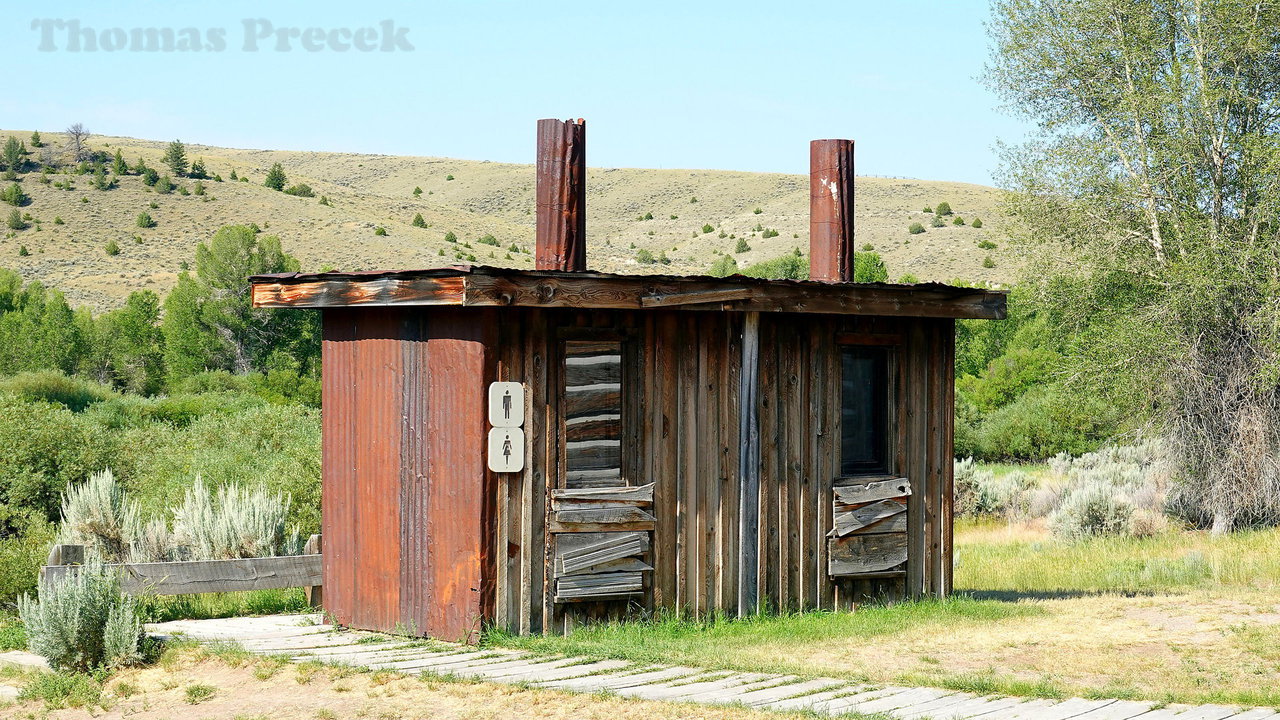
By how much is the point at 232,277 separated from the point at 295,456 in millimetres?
34917

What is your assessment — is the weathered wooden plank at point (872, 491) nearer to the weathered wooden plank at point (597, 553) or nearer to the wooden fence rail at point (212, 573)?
the weathered wooden plank at point (597, 553)

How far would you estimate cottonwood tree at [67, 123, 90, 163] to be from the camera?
79000mm

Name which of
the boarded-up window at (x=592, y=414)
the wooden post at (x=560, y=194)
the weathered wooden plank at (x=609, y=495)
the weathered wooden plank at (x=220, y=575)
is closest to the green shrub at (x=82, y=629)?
the weathered wooden plank at (x=220, y=575)

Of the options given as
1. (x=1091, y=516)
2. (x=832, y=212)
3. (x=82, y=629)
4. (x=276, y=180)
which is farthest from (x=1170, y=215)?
(x=276, y=180)

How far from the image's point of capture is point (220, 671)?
830cm

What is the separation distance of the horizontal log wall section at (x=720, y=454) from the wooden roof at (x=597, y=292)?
0.98 ft

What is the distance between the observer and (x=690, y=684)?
7.82m

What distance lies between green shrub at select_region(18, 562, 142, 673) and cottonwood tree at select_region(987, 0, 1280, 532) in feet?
50.4

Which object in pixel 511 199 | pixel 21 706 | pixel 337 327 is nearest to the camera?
pixel 21 706

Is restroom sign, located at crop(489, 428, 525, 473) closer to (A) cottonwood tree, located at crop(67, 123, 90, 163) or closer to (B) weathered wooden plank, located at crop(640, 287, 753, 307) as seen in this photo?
(B) weathered wooden plank, located at crop(640, 287, 753, 307)

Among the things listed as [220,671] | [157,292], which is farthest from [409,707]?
[157,292]

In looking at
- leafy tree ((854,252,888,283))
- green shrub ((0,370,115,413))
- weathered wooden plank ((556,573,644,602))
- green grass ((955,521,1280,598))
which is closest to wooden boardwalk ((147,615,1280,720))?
weathered wooden plank ((556,573,644,602))

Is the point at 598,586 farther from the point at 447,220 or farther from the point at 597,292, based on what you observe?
the point at 447,220

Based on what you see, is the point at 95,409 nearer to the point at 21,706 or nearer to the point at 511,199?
the point at 21,706
